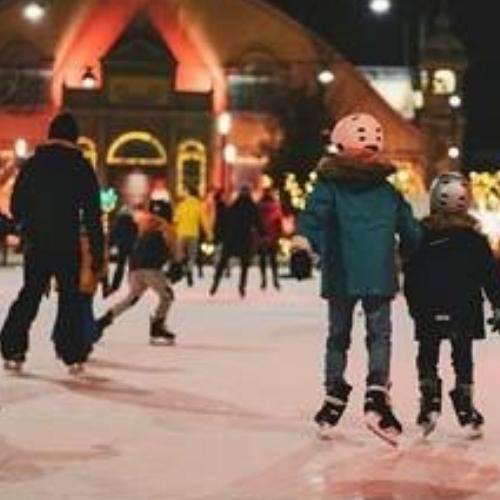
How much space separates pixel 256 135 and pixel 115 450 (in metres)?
47.1

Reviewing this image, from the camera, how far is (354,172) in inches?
325

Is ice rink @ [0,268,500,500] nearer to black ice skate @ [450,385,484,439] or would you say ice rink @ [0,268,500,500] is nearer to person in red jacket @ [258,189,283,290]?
black ice skate @ [450,385,484,439]

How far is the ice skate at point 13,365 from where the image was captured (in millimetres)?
11133

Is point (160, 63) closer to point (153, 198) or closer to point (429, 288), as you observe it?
point (153, 198)

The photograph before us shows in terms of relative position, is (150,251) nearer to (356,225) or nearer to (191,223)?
(356,225)

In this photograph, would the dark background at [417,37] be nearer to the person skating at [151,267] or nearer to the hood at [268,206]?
the hood at [268,206]

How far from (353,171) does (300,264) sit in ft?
2.78

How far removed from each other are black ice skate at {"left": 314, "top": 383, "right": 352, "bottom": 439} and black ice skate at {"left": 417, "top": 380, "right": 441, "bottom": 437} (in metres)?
0.40

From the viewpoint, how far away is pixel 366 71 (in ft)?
Answer: 212

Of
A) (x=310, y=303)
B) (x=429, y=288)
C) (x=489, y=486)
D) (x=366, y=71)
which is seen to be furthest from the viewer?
(x=366, y=71)

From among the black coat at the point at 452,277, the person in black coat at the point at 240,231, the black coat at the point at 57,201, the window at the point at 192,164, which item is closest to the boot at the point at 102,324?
the black coat at the point at 57,201

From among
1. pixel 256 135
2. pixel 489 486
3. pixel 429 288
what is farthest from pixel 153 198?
pixel 256 135

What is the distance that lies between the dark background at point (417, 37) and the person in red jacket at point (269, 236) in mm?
39425

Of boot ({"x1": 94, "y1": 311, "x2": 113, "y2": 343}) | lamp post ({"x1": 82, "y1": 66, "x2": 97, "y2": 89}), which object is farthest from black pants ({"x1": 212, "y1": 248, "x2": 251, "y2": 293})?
lamp post ({"x1": 82, "y1": 66, "x2": 97, "y2": 89})
